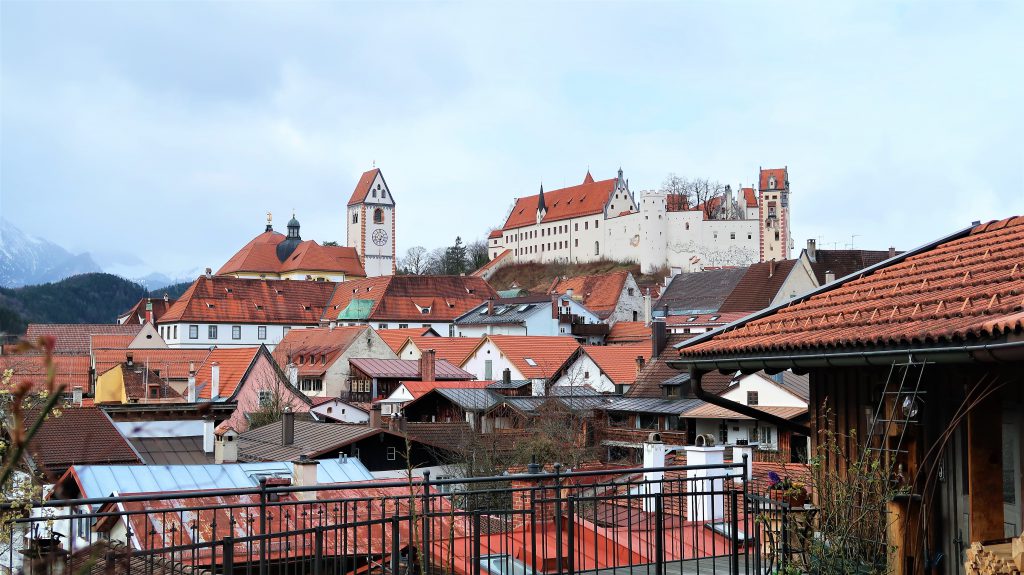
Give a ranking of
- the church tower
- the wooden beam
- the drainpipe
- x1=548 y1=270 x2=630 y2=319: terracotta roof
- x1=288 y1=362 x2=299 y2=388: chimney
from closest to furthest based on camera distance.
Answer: the wooden beam
the drainpipe
x1=288 y1=362 x2=299 y2=388: chimney
x1=548 y1=270 x2=630 y2=319: terracotta roof
the church tower

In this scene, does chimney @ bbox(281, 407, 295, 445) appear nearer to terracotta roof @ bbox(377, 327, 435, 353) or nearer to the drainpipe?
the drainpipe

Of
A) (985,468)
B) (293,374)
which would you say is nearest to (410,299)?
(293,374)

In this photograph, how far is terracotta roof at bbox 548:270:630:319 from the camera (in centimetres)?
9341

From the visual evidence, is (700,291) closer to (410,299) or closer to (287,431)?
(410,299)

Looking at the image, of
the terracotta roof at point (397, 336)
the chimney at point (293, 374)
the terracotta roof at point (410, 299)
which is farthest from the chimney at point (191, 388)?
the terracotta roof at point (410, 299)

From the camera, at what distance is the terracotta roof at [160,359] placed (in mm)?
54781

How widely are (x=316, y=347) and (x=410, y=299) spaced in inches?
1106

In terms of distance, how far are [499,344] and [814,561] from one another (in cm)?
5280

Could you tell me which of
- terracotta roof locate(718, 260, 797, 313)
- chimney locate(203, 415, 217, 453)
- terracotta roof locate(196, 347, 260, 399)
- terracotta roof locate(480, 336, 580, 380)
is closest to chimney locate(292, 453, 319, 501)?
chimney locate(203, 415, 217, 453)

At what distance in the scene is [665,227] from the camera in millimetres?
124625

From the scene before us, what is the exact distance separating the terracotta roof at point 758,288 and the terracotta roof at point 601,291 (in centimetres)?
1565

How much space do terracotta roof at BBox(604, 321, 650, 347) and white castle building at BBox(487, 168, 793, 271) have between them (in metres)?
45.5

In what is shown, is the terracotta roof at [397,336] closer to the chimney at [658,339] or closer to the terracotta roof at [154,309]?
the chimney at [658,339]

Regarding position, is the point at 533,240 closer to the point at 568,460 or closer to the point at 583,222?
the point at 583,222
